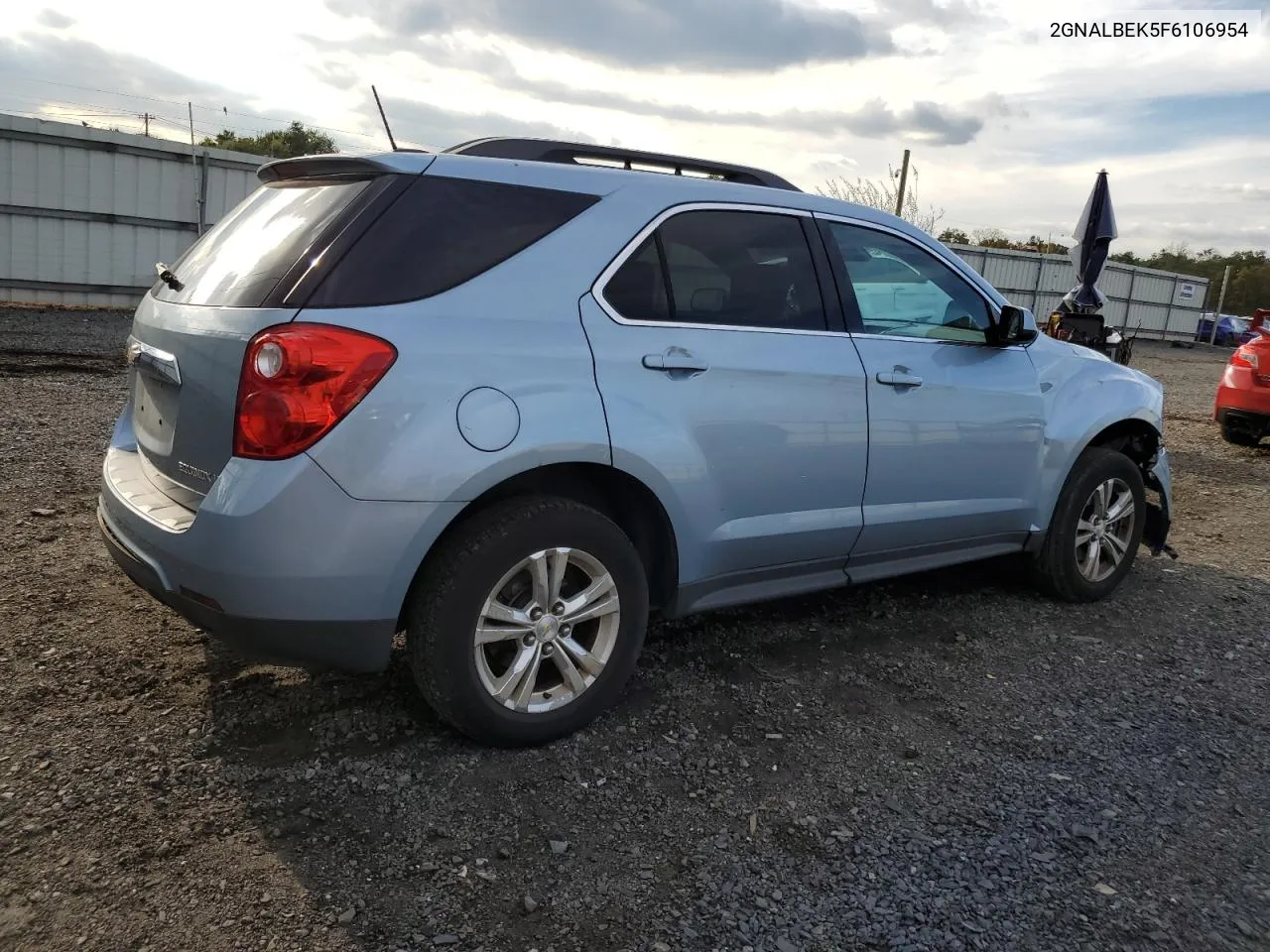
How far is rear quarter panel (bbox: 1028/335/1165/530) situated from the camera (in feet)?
14.6

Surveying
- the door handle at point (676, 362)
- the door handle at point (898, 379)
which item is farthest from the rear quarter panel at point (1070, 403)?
the door handle at point (676, 362)

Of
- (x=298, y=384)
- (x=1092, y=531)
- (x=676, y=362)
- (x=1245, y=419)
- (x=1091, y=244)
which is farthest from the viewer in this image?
(x=1091, y=244)

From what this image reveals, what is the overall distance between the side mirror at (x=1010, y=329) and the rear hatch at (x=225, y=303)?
259cm

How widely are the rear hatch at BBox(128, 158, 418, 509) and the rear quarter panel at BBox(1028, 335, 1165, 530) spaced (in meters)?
3.05

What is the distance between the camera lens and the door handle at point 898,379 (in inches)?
147

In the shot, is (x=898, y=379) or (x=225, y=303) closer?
(x=225, y=303)

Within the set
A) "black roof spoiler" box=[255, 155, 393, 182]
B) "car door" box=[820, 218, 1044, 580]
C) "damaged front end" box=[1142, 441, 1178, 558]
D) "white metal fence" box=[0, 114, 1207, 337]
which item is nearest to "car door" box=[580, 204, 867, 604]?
"car door" box=[820, 218, 1044, 580]

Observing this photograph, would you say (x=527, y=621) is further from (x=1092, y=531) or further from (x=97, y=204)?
(x=97, y=204)

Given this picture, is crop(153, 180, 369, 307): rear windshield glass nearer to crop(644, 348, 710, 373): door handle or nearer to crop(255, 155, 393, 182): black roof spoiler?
crop(255, 155, 393, 182): black roof spoiler

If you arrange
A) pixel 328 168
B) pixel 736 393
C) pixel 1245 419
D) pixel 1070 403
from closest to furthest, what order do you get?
pixel 328 168, pixel 736 393, pixel 1070 403, pixel 1245 419

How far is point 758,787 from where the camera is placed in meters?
2.93

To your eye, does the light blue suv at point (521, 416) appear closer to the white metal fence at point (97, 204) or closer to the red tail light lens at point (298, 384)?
the red tail light lens at point (298, 384)

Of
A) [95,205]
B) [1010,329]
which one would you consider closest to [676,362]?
[1010,329]

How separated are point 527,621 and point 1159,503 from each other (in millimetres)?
3833
